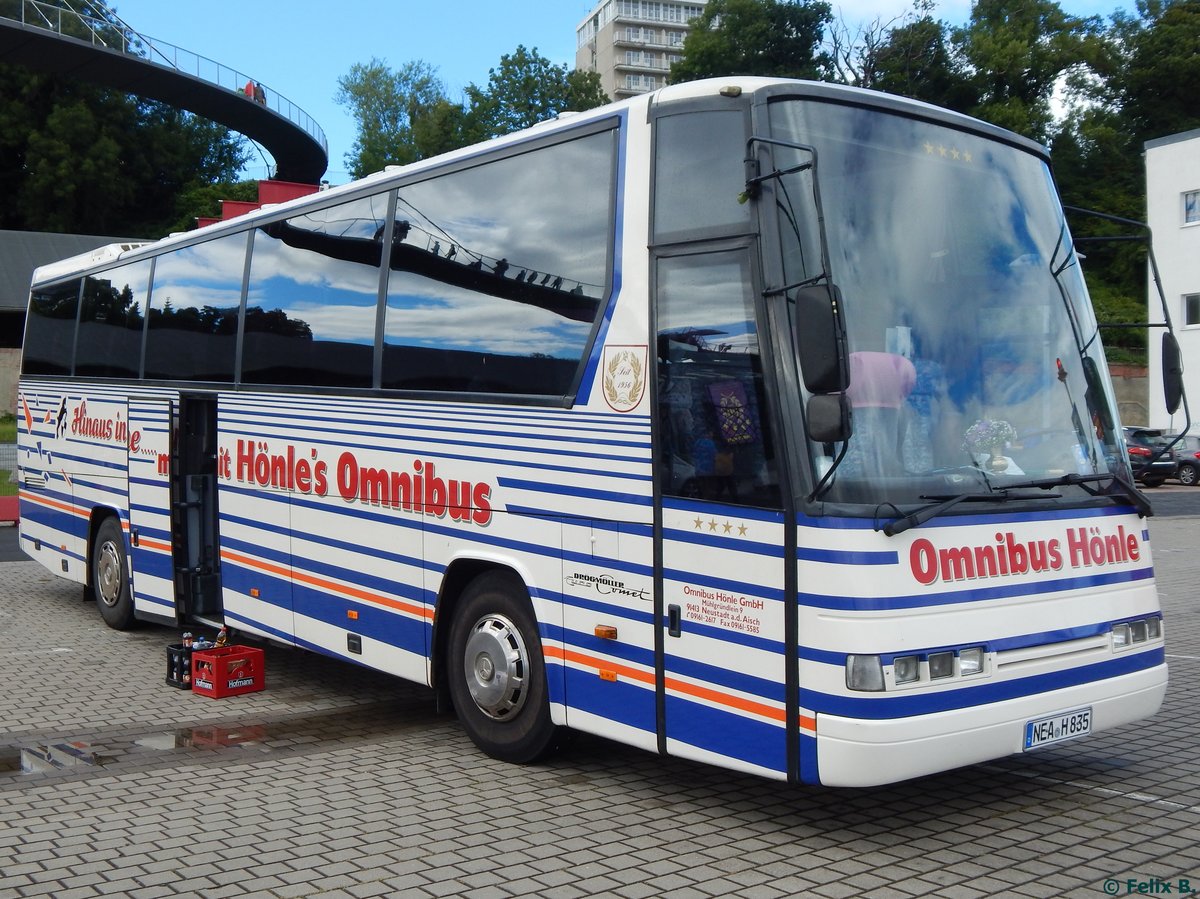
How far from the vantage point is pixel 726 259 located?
231 inches

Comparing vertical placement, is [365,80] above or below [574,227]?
above

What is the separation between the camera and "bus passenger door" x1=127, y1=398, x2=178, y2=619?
11.0 m

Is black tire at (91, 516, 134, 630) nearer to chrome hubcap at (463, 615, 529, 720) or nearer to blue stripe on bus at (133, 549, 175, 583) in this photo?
blue stripe on bus at (133, 549, 175, 583)

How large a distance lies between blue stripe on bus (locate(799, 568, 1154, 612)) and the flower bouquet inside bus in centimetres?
551

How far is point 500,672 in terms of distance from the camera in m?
Result: 7.12

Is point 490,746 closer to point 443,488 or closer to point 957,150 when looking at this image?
point 443,488

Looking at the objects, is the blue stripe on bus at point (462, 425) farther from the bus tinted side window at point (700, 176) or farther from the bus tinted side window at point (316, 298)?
the bus tinted side window at point (700, 176)

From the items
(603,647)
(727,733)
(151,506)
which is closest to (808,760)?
(727,733)

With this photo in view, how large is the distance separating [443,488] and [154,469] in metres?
4.65

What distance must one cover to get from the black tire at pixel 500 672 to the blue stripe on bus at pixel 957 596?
210cm

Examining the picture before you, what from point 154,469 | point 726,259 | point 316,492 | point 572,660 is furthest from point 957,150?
point 154,469

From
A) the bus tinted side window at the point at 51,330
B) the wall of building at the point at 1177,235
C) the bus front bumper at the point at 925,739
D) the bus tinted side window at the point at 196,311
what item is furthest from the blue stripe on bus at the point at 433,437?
the wall of building at the point at 1177,235

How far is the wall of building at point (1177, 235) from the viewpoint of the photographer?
42781mm

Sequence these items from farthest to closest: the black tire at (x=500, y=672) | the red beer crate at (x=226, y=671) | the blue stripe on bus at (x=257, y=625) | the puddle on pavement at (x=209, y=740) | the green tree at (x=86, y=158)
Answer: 1. the green tree at (x=86, y=158)
2. the blue stripe on bus at (x=257, y=625)
3. the red beer crate at (x=226, y=671)
4. the puddle on pavement at (x=209, y=740)
5. the black tire at (x=500, y=672)
